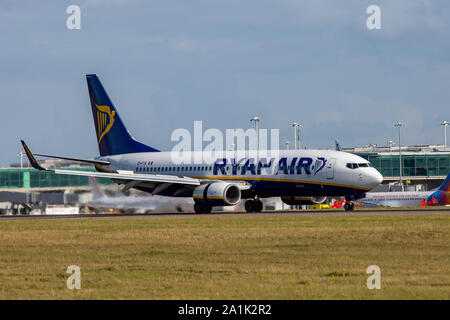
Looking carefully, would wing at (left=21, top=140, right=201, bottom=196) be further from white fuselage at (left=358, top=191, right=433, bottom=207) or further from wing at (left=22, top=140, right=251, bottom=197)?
white fuselage at (left=358, top=191, right=433, bottom=207)

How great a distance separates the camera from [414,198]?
3799 inches

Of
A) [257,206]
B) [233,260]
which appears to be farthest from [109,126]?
[233,260]

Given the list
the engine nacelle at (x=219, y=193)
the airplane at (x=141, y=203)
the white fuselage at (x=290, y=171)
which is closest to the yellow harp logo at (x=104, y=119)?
the airplane at (x=141, y=203)

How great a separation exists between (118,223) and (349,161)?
18436 mm

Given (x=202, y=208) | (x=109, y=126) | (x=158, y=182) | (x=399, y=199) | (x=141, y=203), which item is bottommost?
(x=399, y=199)

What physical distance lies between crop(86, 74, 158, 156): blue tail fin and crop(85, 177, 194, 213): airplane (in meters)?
3.89

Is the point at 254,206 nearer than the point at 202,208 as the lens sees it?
No

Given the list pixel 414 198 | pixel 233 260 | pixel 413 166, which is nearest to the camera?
pixel 233 260

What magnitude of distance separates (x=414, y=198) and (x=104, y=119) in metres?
41.6

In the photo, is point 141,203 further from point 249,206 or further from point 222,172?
point 249,206

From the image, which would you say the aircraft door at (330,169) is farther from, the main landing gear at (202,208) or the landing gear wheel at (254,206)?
the main landing gear at (202,208)

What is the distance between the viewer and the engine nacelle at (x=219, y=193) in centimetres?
5972

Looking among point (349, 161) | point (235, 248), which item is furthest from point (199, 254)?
point (349, 161)
